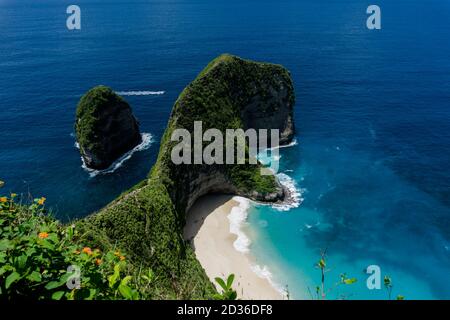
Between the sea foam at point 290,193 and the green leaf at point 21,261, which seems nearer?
the green leaf at point 21,261

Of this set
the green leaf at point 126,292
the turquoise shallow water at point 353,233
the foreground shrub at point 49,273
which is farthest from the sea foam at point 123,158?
the green leaf at point 126,292

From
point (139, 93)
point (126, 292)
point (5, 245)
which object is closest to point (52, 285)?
point (5, 245)

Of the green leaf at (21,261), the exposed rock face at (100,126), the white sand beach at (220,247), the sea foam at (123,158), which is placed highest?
the green leaf at (21,261)

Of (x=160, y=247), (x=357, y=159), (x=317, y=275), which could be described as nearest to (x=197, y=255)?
(x=160, y=247)

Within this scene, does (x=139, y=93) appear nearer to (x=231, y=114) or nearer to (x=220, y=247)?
(x=231, y=114)

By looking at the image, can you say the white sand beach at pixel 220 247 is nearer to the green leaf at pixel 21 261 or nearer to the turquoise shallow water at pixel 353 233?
the turquoise shallow water at pixel 353 233

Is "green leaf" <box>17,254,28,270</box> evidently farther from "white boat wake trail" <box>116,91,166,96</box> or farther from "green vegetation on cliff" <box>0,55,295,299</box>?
"white boat wake trail" <box>116,91,166,96</box>
